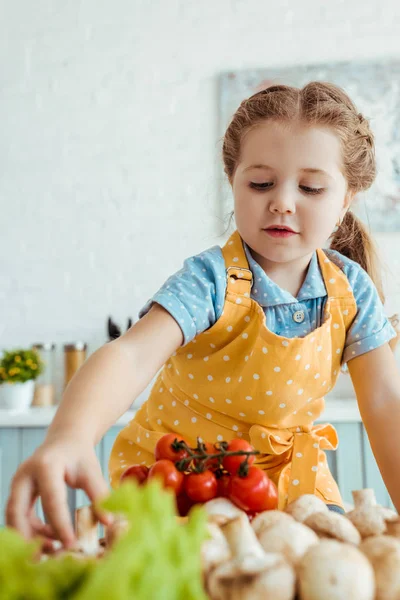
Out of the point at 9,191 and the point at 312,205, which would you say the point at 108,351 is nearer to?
the point at 312,205

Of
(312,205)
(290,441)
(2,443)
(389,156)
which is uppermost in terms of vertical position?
(389,156)

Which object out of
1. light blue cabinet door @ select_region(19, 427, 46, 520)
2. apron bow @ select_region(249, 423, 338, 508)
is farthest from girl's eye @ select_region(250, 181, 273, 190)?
light blue cabinet door @ select_region(19, 427, 46, 520)

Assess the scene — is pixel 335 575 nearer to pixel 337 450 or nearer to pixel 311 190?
pixel 311 190

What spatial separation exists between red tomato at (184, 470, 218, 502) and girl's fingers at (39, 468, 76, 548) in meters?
0.14

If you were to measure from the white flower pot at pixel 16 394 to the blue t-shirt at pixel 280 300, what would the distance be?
1529 mm

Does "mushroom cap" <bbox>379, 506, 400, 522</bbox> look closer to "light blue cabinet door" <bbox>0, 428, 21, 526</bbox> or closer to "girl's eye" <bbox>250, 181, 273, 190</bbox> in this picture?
"girl's eye" <bbox>250, 181, 273, 190</bbox>

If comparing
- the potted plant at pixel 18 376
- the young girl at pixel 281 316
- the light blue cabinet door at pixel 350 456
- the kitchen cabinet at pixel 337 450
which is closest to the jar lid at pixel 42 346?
the potted plant at pixel 18 376

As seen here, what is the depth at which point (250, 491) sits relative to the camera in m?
0.56

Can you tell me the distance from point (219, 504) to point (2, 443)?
1785mm

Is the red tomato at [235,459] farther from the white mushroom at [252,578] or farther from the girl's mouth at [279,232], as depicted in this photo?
the girl's mouth at [279,232]

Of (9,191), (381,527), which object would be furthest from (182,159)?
(381,527)

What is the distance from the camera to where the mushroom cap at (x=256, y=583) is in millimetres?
304

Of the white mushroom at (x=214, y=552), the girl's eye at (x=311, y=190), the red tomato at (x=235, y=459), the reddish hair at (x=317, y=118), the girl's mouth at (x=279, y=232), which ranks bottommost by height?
the red tomato at (x=235, y=459)

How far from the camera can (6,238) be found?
264 centimetres
